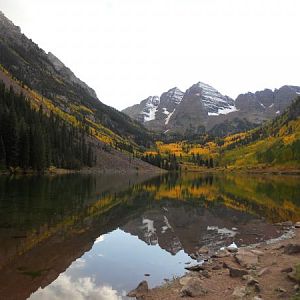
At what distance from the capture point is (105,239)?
34062mm

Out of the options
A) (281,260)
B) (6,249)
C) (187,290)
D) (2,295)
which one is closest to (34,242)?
(6,249)

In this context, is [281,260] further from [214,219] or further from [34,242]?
[214,219]

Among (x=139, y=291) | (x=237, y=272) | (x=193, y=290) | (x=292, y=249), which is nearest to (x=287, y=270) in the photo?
(x=237, y=272)

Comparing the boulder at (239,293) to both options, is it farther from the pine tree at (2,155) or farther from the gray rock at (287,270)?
the pine tree at (2,155)

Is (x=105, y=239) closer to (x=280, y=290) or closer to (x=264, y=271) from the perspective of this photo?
(x=264, y=271)

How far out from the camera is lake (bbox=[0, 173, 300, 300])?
21.0 meters

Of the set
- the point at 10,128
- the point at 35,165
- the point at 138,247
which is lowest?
the point at 138,247

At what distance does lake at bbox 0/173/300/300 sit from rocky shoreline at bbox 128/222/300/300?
6.29ft

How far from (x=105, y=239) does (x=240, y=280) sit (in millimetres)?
16904

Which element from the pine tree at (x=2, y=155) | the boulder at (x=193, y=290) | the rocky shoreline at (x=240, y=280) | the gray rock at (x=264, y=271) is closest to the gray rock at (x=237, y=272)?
the rocky shoreline at (x=240, y=280)

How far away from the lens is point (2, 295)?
698 inches

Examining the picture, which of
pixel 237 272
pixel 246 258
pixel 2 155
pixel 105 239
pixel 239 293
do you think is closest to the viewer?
pixel 239 293

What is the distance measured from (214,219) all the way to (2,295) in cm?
3611

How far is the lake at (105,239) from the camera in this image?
2095cm
